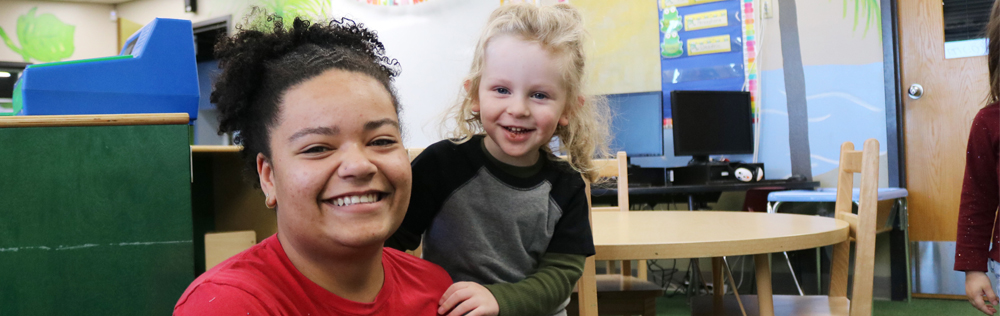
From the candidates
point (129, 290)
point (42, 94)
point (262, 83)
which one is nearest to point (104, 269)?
point (129, 290)

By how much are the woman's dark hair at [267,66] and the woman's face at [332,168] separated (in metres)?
0.02

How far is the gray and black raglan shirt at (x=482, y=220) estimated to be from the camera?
1037 mm

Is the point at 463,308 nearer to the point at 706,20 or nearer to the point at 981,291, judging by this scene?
the point at 981,291

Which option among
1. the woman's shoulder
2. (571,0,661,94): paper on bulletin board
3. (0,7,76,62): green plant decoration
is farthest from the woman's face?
(0,7,76,62): green plant decoration

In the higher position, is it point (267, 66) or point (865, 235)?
point (267, 66)

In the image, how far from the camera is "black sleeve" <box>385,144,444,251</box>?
3.38 feet

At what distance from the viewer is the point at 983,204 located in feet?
4.75

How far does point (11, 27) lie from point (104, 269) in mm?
6030

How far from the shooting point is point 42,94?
1546 millimetres

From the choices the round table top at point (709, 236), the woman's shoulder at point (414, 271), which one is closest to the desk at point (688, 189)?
the round table top at point (709, 236)

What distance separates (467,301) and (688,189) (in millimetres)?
2521

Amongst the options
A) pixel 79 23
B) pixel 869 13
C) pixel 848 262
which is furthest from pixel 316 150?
pixel 79 23

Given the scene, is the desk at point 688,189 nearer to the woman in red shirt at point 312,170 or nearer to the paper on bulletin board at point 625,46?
the paper on bulletin board at point 625,46

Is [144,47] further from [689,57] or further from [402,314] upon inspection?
A: [689,57]
